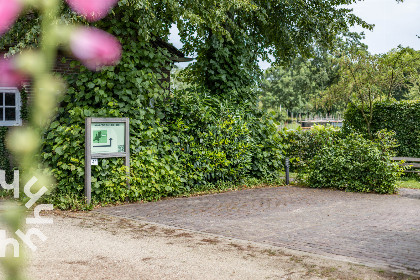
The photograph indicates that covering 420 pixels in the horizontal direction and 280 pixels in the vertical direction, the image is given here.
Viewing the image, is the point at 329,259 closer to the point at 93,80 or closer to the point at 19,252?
the point at 19,252

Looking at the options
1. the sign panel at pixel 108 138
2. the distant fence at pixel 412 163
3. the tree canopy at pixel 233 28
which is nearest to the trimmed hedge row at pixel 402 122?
the distant fence at pixel 412 163

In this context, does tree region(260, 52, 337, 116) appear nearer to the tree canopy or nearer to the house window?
the tree canopy

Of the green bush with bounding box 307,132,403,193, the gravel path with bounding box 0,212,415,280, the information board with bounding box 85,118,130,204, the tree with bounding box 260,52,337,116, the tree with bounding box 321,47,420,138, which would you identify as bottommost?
the gravel path with bounding box 0,212,415,280

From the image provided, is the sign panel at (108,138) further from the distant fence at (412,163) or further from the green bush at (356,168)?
the distant fence at (412,163)

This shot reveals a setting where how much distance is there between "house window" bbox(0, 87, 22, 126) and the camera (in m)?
12.8

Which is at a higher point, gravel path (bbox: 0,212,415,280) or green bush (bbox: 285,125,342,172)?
green bush (bbox: 285,125,342,172)

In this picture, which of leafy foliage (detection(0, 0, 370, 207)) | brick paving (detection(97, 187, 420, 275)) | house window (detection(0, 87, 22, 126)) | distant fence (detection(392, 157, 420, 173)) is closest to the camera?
brick paving (detection(97, 187, 420, 275))

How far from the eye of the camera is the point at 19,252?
53cm

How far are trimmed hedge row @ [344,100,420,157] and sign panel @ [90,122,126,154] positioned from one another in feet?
32.1

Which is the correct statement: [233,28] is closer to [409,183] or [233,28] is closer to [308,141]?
[308,141]

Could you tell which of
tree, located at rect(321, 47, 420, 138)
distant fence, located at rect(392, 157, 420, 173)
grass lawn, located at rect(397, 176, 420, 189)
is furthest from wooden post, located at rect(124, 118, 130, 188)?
tree, located at rect(321, 47, 420, 138)

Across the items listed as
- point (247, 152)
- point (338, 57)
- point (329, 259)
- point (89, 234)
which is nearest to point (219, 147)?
point (247, 152)

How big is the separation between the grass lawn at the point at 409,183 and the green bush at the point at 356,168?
3.23 ft

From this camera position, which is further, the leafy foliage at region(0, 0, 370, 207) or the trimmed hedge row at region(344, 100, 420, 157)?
the trimmed hedge row at region(344, 100, 420, 157)
